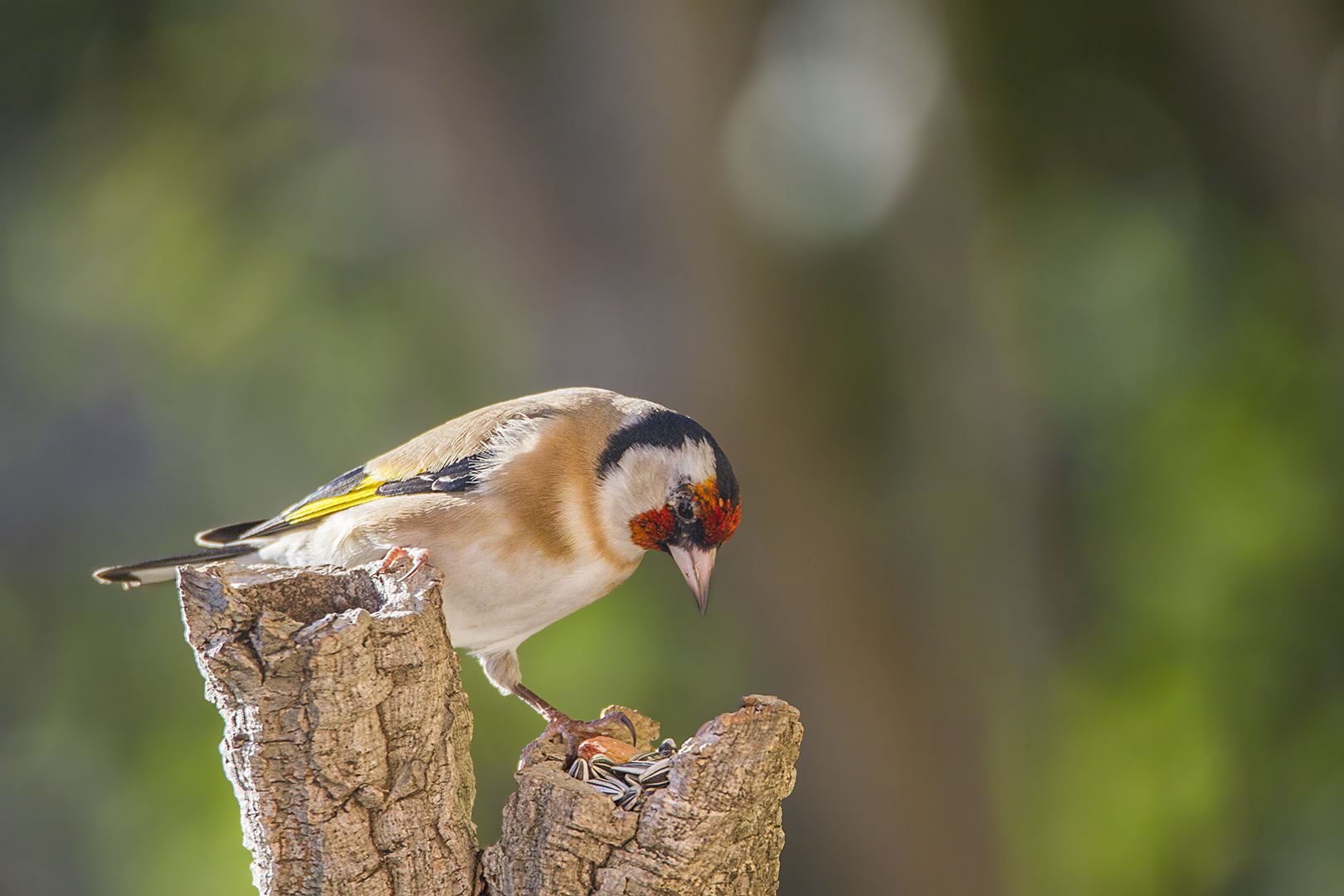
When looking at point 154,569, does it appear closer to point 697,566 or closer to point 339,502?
point 339,502

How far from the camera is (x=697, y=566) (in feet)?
8.76

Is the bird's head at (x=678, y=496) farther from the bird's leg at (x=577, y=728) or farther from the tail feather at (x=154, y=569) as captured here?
the tail feather at (x=154, y=569)

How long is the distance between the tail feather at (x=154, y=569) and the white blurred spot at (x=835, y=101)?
3775 mm

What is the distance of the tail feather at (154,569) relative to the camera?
2709mm

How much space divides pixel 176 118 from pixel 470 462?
5.76m

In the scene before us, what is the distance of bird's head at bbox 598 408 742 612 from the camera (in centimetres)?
265

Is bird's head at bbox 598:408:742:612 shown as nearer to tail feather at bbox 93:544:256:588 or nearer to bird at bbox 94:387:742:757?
bird at bbox 94:387:742:757

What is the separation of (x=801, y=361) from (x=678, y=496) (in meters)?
3.63

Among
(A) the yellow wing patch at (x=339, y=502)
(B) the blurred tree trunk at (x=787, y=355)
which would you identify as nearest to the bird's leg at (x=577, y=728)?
(A) the yellow wing patch at (x=339, y=502)

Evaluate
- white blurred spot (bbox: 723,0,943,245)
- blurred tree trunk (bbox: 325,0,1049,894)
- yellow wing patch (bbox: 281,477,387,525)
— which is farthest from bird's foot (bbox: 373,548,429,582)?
white blurred spot (bbox: 723,0,943,245)

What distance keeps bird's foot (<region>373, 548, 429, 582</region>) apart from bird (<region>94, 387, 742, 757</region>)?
0.01 metres

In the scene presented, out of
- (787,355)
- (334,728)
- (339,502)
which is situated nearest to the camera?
(334,728)

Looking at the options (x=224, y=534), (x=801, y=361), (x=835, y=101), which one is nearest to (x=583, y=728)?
(x=224, y=534)

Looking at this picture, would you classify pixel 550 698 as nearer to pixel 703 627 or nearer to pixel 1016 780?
pixel 703 627
